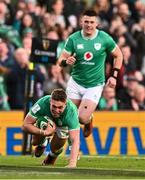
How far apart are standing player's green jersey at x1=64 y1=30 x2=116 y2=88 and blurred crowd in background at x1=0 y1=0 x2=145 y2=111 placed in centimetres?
374

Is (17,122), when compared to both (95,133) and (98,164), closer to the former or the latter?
(95,133)

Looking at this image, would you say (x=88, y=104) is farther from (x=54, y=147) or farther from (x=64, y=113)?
(x=64, y=113)

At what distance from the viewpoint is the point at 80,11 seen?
23531 mm

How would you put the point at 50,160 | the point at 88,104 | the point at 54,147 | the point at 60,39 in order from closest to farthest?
the point at 54,147 → the point at 50,160 → the point at 88,104 → the point at 60,39

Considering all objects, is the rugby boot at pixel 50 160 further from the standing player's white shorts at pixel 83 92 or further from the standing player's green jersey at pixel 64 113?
the standing player's white shorts at pixel 83 92

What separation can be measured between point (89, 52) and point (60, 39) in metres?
6.01

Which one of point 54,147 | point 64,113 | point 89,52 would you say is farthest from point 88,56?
point 64,113

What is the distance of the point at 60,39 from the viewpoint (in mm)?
21953

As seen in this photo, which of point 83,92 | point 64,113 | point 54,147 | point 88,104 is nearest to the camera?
point 64,113

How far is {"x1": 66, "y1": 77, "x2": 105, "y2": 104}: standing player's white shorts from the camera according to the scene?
53.3ft

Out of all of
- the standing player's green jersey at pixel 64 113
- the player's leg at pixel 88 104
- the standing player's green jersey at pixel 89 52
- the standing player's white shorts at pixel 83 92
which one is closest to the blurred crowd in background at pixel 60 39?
the standing player's white shorts at pixel 83 92

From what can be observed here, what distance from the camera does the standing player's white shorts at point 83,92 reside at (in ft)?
53.3

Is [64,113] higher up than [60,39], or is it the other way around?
[64,113]

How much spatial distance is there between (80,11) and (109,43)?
296 inches
